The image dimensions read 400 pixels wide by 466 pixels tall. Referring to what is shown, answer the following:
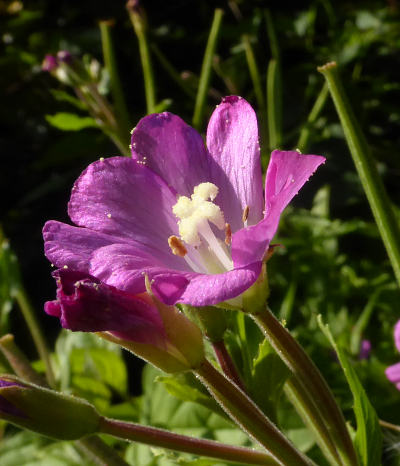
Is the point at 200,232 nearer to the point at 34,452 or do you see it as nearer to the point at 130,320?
the point at 130,320

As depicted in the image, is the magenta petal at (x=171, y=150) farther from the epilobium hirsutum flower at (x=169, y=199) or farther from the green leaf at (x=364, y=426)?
the green leaf at (x=364, y=426)

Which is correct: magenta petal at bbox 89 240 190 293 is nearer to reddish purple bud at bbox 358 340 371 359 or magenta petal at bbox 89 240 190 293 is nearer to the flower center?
the flower center

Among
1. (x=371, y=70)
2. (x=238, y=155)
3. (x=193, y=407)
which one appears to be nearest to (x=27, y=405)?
(x=238, y=155)

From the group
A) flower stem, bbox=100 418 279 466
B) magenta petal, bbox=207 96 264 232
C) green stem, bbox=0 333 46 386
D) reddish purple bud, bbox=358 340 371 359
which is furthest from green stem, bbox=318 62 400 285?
reddish purple bud, bbox=358 340 371 359

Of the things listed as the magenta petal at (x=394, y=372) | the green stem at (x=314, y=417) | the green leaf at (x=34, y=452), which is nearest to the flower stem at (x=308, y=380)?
the green stem at (x=314, y=417)

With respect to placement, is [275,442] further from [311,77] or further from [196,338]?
[311,77]

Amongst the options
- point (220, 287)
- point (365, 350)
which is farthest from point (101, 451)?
point (365, 350)
